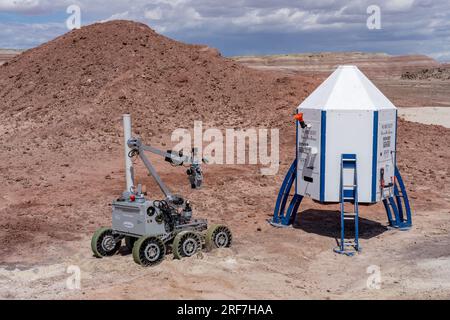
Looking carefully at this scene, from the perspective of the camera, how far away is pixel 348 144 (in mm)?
11680

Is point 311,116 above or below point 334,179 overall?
above

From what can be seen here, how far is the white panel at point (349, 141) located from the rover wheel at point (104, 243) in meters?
4.78

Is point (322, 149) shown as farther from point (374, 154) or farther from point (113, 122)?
point (113, 122)

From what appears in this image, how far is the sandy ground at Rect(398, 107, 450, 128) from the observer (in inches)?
1186

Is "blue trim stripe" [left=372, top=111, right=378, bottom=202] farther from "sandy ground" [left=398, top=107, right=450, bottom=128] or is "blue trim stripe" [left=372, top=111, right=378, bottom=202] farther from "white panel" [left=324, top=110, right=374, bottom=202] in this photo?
"sandy ground" [left=398, top=107, right=450, bottom=128]

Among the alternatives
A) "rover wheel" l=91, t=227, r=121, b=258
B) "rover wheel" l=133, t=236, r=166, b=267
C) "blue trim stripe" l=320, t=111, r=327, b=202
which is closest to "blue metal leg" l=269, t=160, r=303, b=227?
"blue trim stripe" l=320, t=111, r=327, b=202

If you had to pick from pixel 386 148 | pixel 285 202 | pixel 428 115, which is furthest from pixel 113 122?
pixel 428 115

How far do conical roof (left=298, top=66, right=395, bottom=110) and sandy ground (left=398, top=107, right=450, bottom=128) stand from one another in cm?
1834

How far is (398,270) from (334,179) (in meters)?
2.60

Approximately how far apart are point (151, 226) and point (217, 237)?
5.03 ft

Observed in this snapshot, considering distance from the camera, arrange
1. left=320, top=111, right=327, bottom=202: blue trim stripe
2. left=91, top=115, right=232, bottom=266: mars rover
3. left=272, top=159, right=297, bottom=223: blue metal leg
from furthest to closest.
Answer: left=272, top=159, right=297, bottom=223: blue metal leg, left=320, top=111, right=327, bottom=202: blue trim stripe, left=91, top=115, right=232, bottom=266: mars rover

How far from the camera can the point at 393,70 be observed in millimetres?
115750

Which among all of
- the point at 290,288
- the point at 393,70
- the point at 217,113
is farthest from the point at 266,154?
the point at 393,70

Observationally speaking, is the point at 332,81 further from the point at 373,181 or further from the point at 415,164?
the point at 415,164
